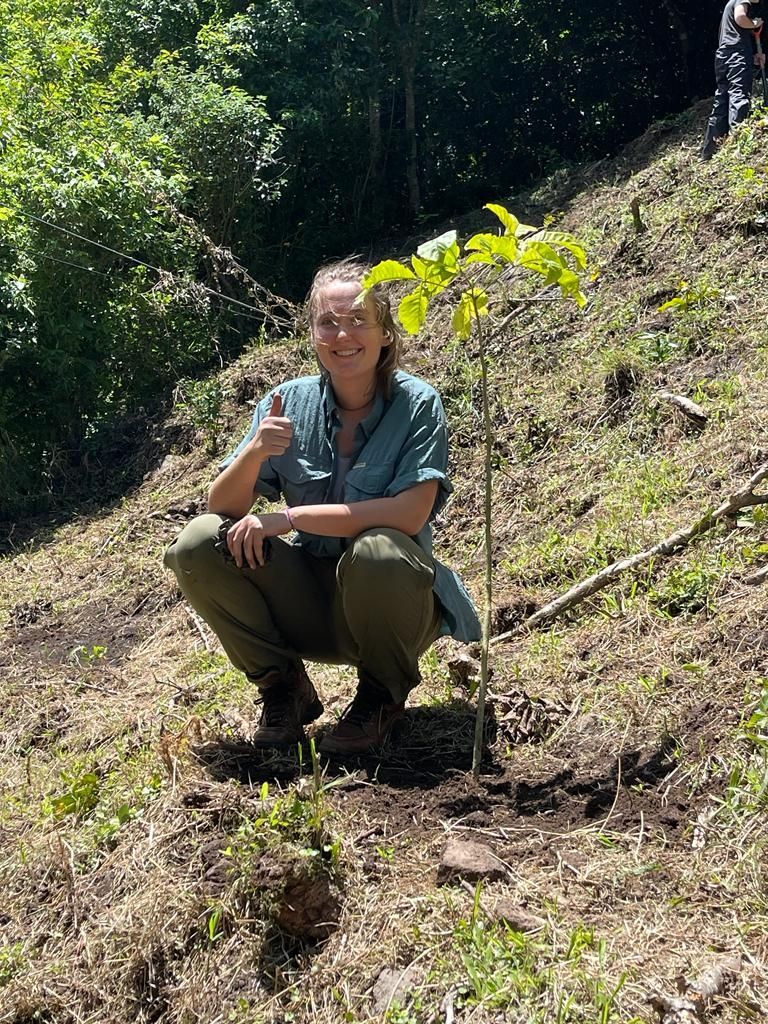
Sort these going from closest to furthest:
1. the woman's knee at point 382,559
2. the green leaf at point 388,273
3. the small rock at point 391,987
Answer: the small rock at point 391,987, the green leaf at point 388,273, the woman's knee at point 382,559

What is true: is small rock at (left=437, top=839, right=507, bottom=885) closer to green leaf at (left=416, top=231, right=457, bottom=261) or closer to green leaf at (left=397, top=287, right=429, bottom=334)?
green leaf at (left=397, top=287, right=429, bottom=334)

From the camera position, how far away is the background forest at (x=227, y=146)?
863 centimetres

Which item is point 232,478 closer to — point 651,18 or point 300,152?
point 300,152

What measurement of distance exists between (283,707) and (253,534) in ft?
1.80

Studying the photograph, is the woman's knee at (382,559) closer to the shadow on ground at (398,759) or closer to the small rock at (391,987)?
the shadow on ground at (398,759)

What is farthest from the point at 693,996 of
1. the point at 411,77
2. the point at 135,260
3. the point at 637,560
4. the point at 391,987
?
the point at 411,77

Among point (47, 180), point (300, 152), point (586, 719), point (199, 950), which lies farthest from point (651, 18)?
point (199, 950)

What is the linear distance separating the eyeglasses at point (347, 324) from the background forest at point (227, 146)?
17.3 feet

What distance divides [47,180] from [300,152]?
388cm

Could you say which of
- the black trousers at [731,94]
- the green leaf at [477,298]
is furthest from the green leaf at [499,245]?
the black trousers at [731,94]

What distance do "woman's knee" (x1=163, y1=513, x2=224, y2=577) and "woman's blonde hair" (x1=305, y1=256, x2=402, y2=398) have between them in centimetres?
55

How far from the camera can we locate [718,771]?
101 inches

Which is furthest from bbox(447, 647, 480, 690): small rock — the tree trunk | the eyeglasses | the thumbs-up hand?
the tree trunk

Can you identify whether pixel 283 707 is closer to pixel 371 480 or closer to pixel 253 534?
pixel 253 534
